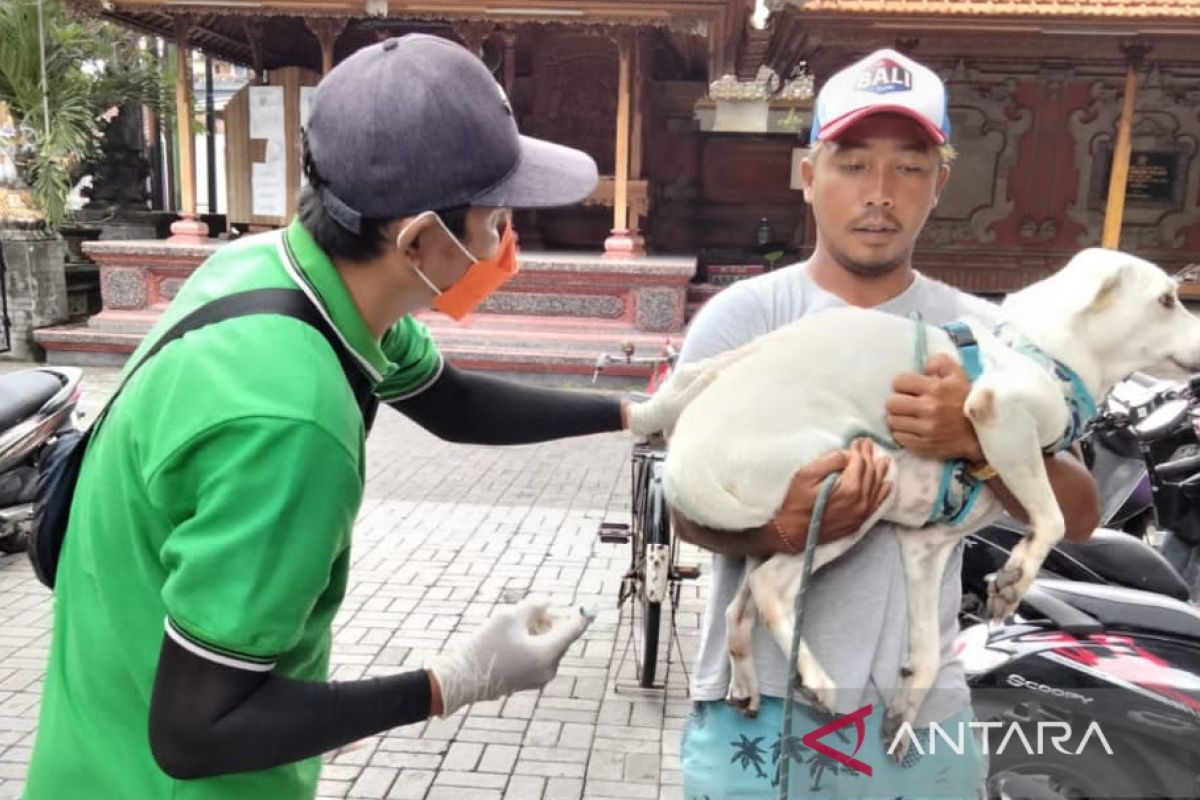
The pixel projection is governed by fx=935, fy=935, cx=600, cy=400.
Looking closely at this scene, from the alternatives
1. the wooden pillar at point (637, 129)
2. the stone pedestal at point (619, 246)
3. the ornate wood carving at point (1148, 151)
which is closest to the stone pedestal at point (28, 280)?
the stone pedestal at point (619, 246)

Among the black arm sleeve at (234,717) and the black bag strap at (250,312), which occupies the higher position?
the black bag strap at (250,312)

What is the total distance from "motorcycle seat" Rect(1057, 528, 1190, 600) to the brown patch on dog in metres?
1.63

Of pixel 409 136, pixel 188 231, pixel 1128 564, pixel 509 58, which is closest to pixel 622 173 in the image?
pixel 509 58

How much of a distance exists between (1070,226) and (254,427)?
13970 millimetres

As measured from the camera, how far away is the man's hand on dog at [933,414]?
156cm

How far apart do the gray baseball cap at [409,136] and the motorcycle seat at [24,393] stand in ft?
14.3

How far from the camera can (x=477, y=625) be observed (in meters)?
4.55

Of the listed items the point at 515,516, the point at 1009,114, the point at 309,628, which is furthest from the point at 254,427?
the point at 1009,114

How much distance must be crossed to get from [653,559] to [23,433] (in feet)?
11.5

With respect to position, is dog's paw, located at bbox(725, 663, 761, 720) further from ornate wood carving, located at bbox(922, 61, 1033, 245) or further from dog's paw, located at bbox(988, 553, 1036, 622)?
ornate wood carving, located at bbox(922, 61, 1033, 245)

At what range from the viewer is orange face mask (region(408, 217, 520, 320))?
161 cm

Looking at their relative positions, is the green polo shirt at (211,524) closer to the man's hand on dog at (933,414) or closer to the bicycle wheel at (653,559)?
the man's hand on dog at (933,414)

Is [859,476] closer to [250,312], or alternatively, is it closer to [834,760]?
[834,760]

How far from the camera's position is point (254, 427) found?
1.18 meters
